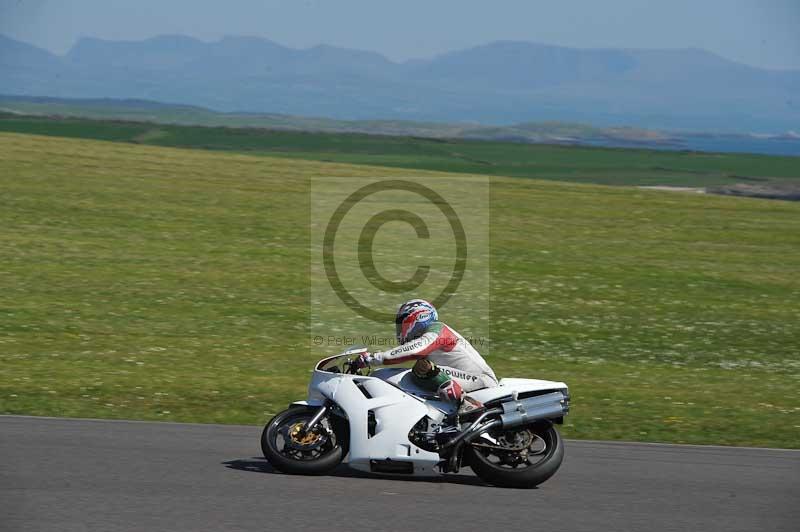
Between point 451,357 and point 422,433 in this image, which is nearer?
point 422,433

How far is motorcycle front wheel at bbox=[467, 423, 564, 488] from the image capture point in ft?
29.9

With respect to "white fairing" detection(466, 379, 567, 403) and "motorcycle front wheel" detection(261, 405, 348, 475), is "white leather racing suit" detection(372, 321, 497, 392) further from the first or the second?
"motorcycle front wheel" detection(261, 405, 348, 475)

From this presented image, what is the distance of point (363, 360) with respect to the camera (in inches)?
377

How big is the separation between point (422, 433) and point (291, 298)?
1217 cm

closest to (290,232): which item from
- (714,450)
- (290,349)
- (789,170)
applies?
(290,349)

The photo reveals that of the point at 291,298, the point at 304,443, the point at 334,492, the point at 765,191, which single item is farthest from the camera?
the point at 765,191

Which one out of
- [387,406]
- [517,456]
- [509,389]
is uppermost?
[509,389]

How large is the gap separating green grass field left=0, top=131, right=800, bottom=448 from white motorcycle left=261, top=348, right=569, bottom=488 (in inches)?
112

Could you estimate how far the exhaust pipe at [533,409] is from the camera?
30.0 feet

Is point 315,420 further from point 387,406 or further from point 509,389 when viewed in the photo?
point 509,389

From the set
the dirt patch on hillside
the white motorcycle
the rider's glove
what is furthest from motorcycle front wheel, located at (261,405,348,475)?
the dirt patch on hillside

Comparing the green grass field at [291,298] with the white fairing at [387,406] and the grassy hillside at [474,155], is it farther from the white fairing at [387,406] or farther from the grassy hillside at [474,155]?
the grassy hillside at [474,155]

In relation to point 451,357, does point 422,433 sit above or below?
below

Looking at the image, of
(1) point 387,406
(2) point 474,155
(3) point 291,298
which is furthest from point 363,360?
(2) point 474,155
